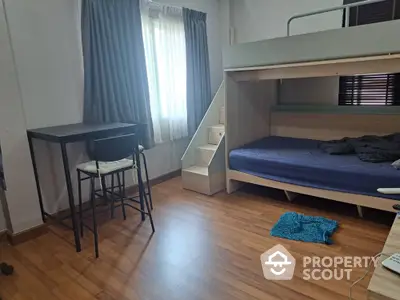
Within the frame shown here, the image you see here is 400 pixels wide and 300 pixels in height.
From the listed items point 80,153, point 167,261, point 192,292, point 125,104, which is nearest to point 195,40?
point 125,104

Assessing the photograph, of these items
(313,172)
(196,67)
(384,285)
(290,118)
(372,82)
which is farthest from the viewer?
(196,67)

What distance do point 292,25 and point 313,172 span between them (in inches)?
86.5

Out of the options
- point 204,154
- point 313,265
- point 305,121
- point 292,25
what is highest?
point 292,25

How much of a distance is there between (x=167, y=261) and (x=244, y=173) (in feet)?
4.41

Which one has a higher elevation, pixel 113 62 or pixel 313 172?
pixel 113 62

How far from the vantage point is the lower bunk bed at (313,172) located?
2270 mm

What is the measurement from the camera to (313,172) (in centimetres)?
254

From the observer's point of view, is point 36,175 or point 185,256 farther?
point 36,175

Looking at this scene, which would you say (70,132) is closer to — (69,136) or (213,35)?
(69,136)

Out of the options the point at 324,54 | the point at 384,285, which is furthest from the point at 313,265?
the point at 324,54

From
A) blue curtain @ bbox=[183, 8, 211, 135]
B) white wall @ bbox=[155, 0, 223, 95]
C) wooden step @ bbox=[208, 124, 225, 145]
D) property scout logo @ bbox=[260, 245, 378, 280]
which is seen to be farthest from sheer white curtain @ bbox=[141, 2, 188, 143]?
property scout logo @ bbox=[260, 245, 378, 280]

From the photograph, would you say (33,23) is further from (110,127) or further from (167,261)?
(167,261)

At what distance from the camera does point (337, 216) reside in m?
2.62

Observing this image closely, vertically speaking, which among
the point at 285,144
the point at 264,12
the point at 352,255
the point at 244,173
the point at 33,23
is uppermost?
the point at 264,12
